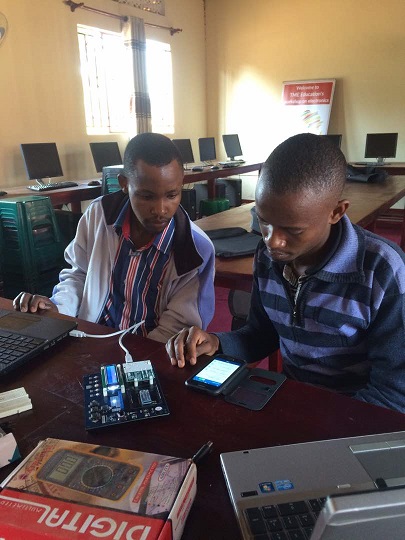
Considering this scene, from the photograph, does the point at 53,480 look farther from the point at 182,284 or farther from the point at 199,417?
the point at 182,284

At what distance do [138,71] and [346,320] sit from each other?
17.1 feet

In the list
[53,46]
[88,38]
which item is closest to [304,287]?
[53,46]

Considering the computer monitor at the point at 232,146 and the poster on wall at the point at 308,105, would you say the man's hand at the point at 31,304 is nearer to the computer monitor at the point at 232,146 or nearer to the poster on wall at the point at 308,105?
the poster on wall at the point at 308,105

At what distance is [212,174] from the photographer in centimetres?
528

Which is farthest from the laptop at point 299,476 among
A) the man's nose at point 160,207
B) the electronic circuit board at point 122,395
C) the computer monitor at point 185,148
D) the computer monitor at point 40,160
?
the computer monitor at point 185,148

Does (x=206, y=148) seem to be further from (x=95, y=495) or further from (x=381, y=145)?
(x=95, y=495)

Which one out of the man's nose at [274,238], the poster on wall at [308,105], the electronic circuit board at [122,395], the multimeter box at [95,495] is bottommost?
the electronic circuit board at [122,395]

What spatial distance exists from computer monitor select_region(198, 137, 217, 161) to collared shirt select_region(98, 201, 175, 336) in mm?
5175

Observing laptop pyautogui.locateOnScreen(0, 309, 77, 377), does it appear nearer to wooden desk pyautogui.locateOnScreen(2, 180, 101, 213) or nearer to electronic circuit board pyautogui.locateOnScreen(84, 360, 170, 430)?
electronic circuit board pyautogui.locateOnScreen(84, 360, 170, 430)

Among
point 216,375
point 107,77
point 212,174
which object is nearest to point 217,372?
point 216,375

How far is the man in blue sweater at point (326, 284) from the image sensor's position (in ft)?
2.75

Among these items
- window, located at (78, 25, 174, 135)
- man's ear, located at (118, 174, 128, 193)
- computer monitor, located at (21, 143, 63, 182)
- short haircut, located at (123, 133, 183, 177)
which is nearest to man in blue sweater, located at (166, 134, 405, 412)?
short haircut, located at (123, 133, 183, 177)

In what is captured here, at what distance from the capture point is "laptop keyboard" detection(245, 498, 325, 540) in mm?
472

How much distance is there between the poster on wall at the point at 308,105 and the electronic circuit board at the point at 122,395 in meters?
5.75
